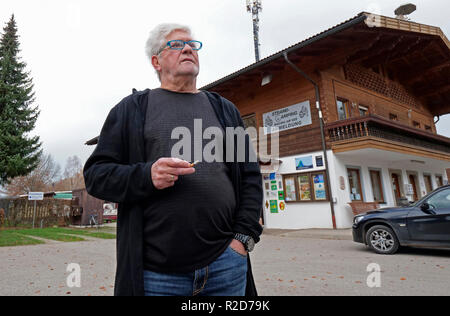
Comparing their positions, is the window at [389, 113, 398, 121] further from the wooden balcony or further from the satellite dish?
the satellite dish

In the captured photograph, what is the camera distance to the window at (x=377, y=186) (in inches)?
564

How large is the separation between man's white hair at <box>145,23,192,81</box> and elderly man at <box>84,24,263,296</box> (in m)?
0.07

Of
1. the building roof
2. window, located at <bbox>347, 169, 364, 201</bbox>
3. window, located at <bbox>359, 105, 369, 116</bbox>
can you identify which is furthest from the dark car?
window, located at <bbox>359, 105, 369, 116</bbox>

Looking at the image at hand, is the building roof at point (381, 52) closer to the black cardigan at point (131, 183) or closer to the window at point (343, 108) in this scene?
the window at point (343, 108)

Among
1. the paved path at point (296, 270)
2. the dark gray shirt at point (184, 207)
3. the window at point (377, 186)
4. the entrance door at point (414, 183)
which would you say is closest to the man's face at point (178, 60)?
the dark gray shirt at point (184, 207)

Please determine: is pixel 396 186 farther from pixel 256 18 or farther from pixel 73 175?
pixel 73 175

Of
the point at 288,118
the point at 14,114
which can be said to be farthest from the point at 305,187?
the point at 14,114

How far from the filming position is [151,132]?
1517 millimetres

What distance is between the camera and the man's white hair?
182cm

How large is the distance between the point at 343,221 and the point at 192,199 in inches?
480

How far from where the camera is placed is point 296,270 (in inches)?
215

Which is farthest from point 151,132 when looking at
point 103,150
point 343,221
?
point 343,221

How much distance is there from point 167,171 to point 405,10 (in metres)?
19.7

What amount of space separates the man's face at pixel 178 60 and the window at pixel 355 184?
12.8m
